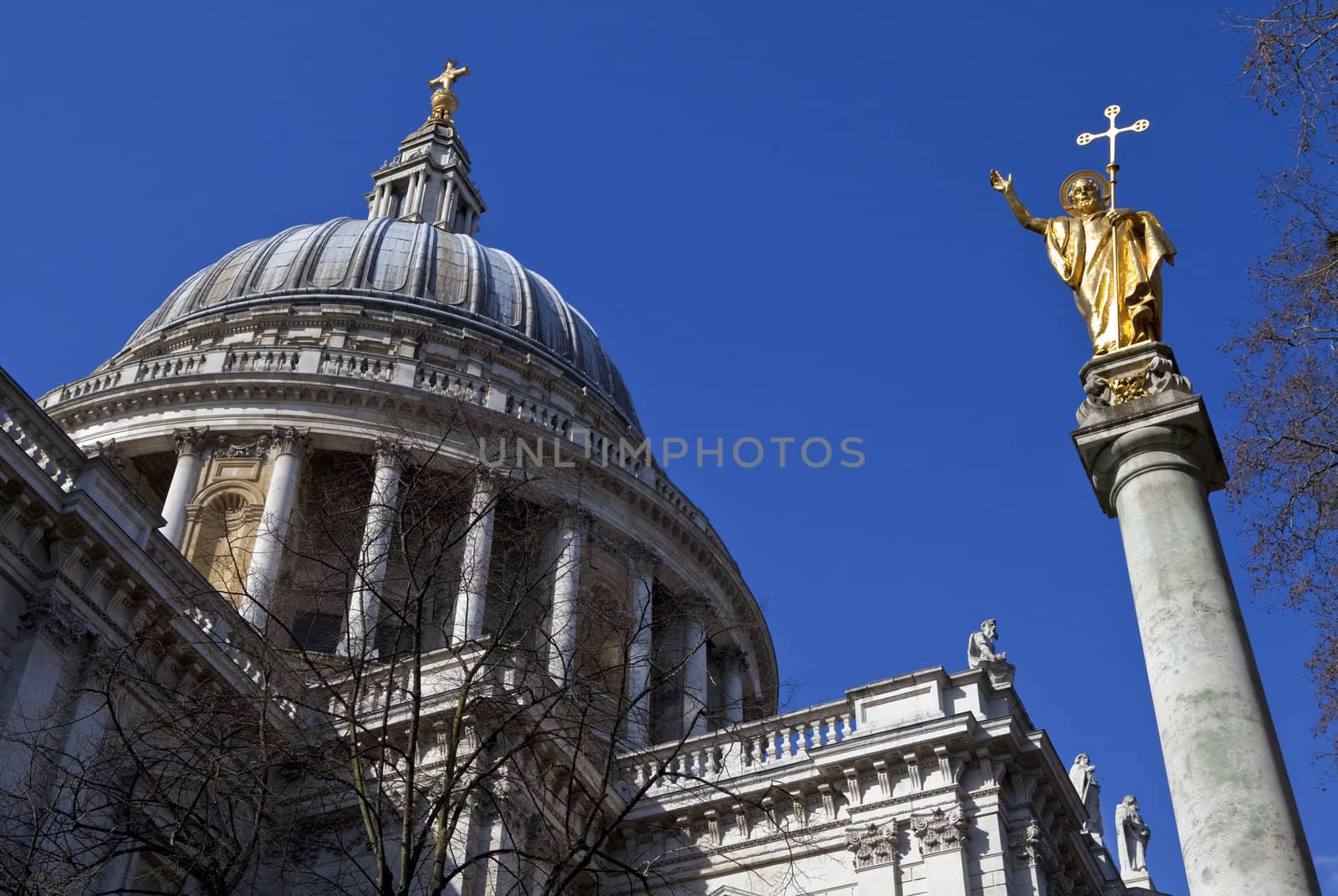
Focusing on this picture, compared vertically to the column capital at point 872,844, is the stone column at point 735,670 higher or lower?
higher

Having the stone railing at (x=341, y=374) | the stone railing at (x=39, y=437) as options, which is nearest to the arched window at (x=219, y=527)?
the stone railing at (x=341, y=374)

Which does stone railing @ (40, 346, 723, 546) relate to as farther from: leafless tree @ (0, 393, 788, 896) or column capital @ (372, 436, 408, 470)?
leafless tree @ (0, 393, 788, 896)

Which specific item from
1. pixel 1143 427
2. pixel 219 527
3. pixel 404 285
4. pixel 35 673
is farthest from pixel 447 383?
pixel 1143 427

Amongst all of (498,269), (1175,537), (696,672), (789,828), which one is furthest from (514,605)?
(498,269)

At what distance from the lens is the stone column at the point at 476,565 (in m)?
16.3

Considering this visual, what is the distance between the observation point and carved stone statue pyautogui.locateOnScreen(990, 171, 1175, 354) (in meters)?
13.4

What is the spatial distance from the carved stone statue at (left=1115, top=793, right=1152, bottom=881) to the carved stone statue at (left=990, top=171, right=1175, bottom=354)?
716 inches

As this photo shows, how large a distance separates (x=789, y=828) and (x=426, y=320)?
84.3ft

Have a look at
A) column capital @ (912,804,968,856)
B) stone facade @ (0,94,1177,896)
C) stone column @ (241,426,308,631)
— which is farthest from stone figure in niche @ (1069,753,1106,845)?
stone column @ (241,426,308,631)

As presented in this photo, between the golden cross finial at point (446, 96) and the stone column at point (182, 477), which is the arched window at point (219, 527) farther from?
the golden cross finial at point (446, 96)

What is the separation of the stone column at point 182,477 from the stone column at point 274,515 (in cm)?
181

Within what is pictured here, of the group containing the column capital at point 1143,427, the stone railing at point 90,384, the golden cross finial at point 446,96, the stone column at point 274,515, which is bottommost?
the column capital at point 1143,427

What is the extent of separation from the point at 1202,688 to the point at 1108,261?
14.6 feet

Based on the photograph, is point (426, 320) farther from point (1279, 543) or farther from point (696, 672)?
point (1279, 543)
